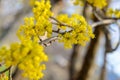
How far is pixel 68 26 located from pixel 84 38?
9 centimetres

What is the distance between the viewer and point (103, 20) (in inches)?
65.2

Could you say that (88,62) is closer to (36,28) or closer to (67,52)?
(36,28)

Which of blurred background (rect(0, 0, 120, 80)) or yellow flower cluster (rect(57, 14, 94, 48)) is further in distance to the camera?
blurred background (rect(0, 0, 120, 80))

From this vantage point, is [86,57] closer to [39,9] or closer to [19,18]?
[19,18]

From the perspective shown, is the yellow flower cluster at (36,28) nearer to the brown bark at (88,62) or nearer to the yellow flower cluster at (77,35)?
the yellow flower cluster at (77,35)

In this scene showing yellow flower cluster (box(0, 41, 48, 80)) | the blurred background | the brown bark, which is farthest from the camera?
the brown bark

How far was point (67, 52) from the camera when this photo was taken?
607 centimetres

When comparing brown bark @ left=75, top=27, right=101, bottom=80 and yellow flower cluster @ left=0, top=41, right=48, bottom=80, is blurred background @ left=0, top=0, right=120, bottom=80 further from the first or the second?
yellow flower cluster @ left=0, top=41, right=48, bottom=80

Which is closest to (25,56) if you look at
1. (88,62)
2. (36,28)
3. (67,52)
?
(36,28)

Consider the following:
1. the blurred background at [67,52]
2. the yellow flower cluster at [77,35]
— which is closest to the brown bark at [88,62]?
the blurred background at [67,52]

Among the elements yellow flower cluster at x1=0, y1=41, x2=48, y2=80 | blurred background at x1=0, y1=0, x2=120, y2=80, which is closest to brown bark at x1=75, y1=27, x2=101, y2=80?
blurred background at x1=0, y1=0, x2=120, y2=80

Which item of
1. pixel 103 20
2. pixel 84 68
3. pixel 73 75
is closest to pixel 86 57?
pixel 84 68

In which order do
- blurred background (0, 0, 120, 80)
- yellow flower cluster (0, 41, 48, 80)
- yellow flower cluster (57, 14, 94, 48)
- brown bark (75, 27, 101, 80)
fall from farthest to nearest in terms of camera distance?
brown bark (75, 27, 101, 80) < blurred background (0, 0, 120, 80) < yellow flower cluster (57, 14, 94, 48) < yellow flower cluster (0, 41, 48, 80)

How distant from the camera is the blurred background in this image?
2.50m
